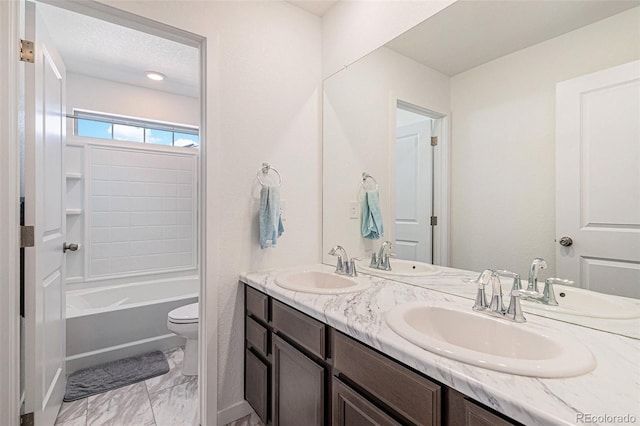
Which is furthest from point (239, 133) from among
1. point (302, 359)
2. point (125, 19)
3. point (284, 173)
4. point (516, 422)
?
point (516, 422)

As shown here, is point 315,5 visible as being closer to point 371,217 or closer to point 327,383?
point 371,217

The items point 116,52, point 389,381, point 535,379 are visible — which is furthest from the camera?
point 116,52

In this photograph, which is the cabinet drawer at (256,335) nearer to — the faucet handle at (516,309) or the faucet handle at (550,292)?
the faucet handle at (516,309)

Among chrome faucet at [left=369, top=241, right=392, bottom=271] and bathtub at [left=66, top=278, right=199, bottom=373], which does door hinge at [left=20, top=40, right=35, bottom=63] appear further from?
chrome faucet at [left=369, top=241, right=392, bottom=271]

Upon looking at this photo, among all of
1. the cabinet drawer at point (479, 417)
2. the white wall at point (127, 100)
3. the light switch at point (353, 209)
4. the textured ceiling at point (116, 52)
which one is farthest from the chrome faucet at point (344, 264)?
the white wall at point (127, 100)

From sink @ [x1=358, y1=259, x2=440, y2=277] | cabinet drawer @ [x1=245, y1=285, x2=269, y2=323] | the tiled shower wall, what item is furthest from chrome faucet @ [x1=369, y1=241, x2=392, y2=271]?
the tiled shower wall

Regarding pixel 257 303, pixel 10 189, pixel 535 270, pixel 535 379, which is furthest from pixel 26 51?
pixel 535 270

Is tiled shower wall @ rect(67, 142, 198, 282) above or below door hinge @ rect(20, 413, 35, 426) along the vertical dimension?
above

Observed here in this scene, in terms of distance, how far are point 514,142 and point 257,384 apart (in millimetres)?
1618

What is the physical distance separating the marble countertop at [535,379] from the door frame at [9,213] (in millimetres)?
1193

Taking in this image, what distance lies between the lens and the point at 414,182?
1.51m

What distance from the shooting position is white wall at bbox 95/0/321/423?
1583 mm

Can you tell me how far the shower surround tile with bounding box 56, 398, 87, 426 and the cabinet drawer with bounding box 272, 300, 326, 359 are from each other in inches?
52.9

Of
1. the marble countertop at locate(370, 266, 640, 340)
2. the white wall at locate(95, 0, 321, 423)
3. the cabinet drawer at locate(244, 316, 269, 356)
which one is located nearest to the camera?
the marble countertop at locate(370, 266, 640, 340)
